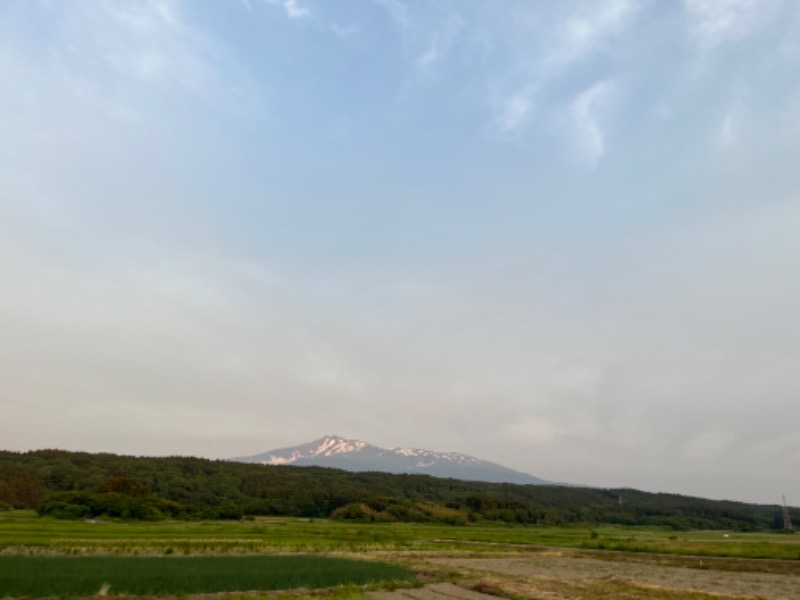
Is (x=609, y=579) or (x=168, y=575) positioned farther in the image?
(x=609, y=579)

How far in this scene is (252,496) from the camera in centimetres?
12150

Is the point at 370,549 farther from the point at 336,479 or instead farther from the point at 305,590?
the point at 336,479

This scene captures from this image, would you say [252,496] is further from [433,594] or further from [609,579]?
[433,594]

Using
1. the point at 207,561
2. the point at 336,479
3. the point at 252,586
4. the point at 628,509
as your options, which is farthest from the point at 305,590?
the point at 628,509

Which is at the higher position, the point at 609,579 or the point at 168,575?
the point at 168,575

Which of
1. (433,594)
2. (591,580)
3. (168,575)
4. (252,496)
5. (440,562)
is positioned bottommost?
(440,562)

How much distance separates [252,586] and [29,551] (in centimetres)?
1927

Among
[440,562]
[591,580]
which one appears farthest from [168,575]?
[440,562]

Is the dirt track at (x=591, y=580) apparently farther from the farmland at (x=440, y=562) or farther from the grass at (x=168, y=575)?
the grass at (x=168, y=575)

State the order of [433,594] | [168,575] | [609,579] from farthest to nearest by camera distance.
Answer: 1. [609,579]
2. [433,594]
3. [168,575]

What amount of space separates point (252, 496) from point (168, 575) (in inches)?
4180

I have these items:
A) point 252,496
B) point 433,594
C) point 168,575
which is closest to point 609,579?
point 433,594

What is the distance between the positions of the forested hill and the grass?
179 feet

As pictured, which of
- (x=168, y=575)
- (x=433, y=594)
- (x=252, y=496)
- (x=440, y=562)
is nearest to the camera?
(x=168, y=575)
